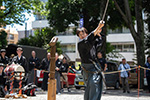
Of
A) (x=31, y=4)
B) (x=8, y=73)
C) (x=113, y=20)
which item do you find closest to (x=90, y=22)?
(x=113, y=20)

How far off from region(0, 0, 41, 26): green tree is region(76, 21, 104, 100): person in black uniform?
22.0m

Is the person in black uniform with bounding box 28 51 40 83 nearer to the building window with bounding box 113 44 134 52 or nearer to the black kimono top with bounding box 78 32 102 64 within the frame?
the black kimono top with bounding box 78 32 102 64

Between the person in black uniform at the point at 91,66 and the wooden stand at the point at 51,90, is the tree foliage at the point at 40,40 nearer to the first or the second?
the person in black uniform at the point at 91,66

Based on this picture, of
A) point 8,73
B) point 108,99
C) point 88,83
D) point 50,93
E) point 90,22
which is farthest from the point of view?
point 90,22

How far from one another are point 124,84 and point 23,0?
53.5 feet

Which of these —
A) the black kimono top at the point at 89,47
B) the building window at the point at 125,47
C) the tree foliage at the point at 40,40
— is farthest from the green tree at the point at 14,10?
the building window at the point at 125,47

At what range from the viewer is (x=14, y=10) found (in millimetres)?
27609

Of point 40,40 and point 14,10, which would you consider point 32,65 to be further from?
point 40,40

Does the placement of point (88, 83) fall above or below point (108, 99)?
above

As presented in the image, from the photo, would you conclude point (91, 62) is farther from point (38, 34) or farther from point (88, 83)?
point (38, 34)

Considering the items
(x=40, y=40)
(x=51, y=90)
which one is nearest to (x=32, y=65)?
(x=51, y=90)

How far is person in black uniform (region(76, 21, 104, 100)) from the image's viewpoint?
19.0 ft

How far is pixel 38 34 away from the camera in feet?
133

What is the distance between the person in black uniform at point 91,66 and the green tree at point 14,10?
72.2ft
